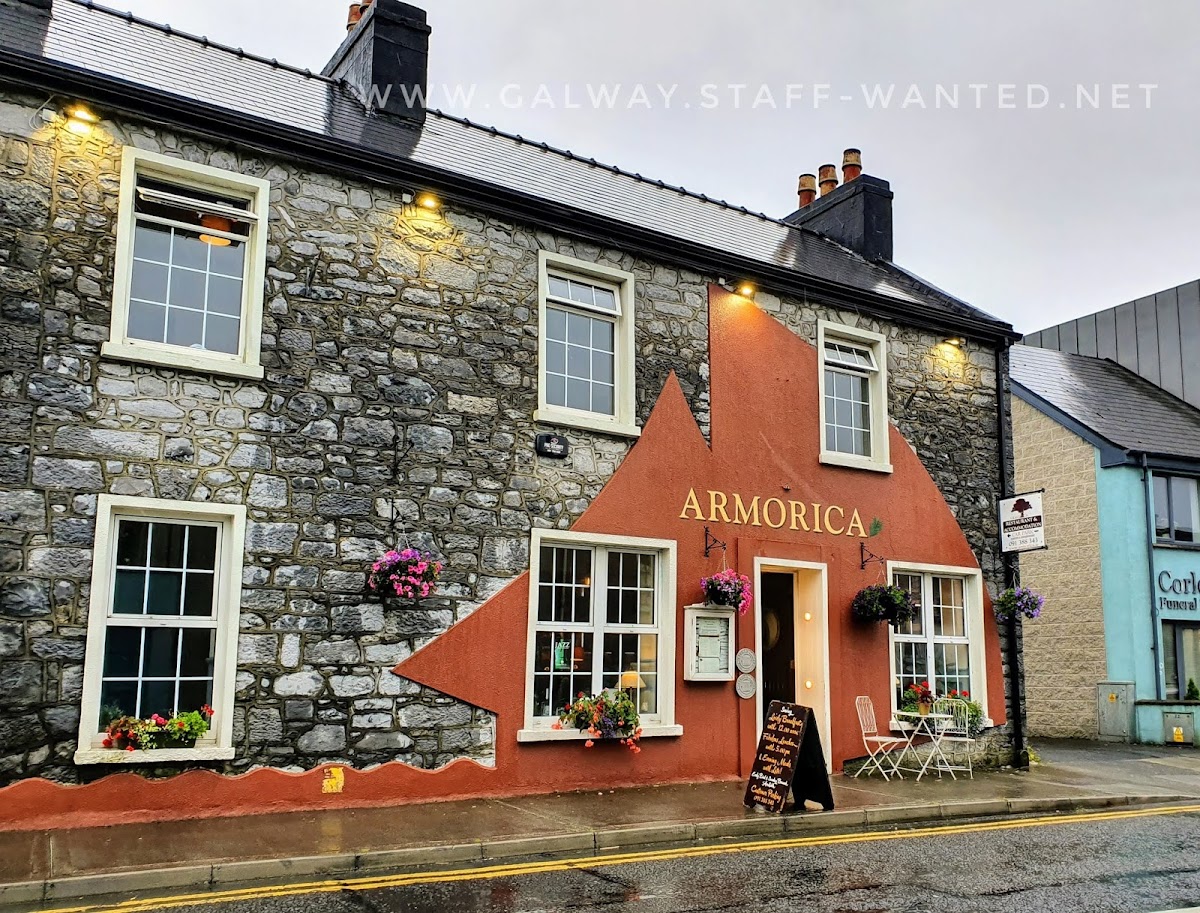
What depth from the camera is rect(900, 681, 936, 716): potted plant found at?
12992 mm

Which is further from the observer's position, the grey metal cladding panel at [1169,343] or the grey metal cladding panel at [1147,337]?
the grey metal cladding panel at [1147,337]

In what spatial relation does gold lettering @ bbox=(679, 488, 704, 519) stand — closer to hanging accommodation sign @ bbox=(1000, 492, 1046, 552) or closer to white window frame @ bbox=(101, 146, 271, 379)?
hanging accommodation sign @ bbox=(1000, 492, 1046, 552)

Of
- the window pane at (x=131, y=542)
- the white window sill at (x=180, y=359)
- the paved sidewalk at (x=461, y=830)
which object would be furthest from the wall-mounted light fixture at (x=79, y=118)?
the paved sidewalk at (x=461, y=830)

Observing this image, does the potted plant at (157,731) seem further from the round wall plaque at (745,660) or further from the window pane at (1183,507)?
the window pane at (1183,507)

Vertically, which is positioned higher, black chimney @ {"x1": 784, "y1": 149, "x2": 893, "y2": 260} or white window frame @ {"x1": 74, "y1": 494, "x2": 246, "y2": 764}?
black chimney @ {"x1": 784, "y1": 149, "x2": 893, "y2": 260}

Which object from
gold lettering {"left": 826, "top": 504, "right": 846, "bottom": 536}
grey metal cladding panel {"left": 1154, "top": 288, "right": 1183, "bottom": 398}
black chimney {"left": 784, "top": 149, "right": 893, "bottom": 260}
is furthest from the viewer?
grey metal cladding panel {"left": 1154, "top": 288, "right": 1183, "bottom": 398}

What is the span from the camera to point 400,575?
9727 millimetres

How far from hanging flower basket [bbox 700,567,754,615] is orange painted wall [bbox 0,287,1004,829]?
29 cm

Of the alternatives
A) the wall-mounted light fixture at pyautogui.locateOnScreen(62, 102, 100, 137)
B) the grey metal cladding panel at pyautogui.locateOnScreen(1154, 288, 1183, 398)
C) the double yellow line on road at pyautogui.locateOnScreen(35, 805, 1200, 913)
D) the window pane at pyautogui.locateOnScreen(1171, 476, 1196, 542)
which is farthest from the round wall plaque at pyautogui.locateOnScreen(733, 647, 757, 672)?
the grey metal cladding panel at pyautogui.locateOnScreen(1154, 288, 1183, 398)

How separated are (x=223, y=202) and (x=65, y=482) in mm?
2918

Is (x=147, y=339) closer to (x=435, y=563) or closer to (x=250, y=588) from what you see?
(x=250, y=588)

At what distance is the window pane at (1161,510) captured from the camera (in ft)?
65.6

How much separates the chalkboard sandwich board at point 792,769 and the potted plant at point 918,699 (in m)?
3.57

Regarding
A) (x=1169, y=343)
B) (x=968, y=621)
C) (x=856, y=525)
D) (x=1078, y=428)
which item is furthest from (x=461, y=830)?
(x=1169, y=343)
